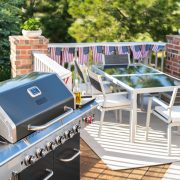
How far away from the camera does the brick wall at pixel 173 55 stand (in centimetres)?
596

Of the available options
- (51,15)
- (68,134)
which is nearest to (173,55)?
(68,134)

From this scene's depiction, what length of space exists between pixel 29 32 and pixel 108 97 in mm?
1250

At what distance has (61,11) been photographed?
37.6 feet

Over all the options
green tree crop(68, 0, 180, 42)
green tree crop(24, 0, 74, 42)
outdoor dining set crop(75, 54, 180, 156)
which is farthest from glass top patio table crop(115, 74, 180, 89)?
green tree crop(24, 0, 74, 42)

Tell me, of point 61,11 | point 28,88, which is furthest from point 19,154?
point 61,11

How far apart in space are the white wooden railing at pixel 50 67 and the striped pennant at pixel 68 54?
5.52ft

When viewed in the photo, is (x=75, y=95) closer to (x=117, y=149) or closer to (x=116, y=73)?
(x=117, y=149)

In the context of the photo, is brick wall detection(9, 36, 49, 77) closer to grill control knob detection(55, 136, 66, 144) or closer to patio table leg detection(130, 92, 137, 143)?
patio table leg detection(130, 92, 137, 143)

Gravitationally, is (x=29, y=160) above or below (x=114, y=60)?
below

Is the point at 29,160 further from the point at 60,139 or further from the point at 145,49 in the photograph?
the point at 145,49

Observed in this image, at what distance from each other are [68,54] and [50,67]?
8.58 ft

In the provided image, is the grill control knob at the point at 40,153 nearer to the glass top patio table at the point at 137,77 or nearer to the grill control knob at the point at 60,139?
the grill control knob at the point at 60,139

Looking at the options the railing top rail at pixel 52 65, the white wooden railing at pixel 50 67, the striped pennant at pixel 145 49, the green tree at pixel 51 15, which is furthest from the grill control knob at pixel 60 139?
the green tree at pixel 51 15

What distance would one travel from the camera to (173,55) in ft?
19.9
